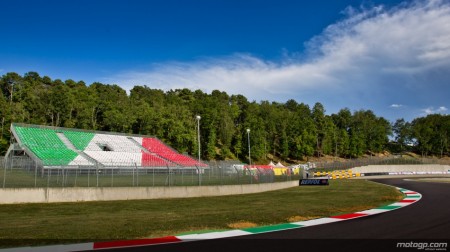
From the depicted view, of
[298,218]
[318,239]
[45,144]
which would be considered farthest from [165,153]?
[318,239]

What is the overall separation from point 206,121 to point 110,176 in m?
64.1

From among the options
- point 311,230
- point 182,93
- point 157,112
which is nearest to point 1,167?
point 311,230

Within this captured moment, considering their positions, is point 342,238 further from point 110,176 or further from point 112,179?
point 110,176

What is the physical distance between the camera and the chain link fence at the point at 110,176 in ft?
70.4

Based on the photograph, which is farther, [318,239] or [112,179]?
[112,179]

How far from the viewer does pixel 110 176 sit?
24.1 meters

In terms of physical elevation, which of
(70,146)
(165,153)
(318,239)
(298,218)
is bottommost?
(298,218)

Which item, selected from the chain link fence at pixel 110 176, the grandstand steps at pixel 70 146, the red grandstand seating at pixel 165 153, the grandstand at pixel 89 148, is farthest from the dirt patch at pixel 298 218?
the red grandstand seating at pixel 165 153

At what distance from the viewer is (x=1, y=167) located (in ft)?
71.8

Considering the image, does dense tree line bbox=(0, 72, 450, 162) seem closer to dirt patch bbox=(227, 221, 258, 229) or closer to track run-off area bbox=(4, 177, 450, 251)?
dirt patch bbox=(227, 221, 258, 229)

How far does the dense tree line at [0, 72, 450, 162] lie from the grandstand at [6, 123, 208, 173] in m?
15.1

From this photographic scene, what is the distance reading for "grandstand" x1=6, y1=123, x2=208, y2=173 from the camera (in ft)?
134

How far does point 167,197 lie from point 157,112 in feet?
166

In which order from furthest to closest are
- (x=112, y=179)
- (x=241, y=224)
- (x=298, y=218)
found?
(x=112, y=179) < (x=298, y=218) < (x=241, y=224)
